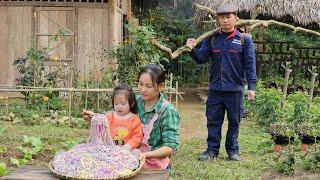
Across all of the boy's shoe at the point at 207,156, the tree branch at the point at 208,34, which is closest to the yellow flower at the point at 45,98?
the tree branch at the point at 208,34

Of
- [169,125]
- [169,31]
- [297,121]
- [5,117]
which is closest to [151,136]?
[169,125]

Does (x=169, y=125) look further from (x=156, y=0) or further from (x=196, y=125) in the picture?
(x=156, y=0)

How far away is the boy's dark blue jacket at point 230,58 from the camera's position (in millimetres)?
6348

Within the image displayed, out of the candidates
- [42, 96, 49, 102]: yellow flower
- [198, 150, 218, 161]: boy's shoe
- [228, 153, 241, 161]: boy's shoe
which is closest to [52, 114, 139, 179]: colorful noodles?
[198, 150, 218, 161]: boy's shoe

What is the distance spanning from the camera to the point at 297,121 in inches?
301

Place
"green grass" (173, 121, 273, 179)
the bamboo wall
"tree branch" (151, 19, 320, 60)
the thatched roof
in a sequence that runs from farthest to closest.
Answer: the thatched roof
the bamboo wall
"tree branch" (151, 19, 320, 60)
"green grass" (173, 121, 273, 179)

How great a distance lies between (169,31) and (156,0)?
3.58 metres

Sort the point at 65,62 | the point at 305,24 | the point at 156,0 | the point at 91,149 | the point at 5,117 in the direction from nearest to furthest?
the point at 91,149 → the point at 5,117 → the point at 65,62 → the point at 305,24 → the point at 156,0

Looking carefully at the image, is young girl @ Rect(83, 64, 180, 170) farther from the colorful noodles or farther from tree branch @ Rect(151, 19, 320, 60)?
tree branch @ Rect(151, 19, 320, 60)

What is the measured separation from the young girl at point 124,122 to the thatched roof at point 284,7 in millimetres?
11184

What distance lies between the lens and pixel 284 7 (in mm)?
15125

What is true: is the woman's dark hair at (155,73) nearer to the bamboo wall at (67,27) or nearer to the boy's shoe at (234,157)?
the boy's shoe at (234,157)

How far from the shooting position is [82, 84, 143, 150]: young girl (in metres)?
3.81

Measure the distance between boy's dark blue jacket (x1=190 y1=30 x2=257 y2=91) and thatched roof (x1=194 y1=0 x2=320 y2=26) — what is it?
8.37 metres
